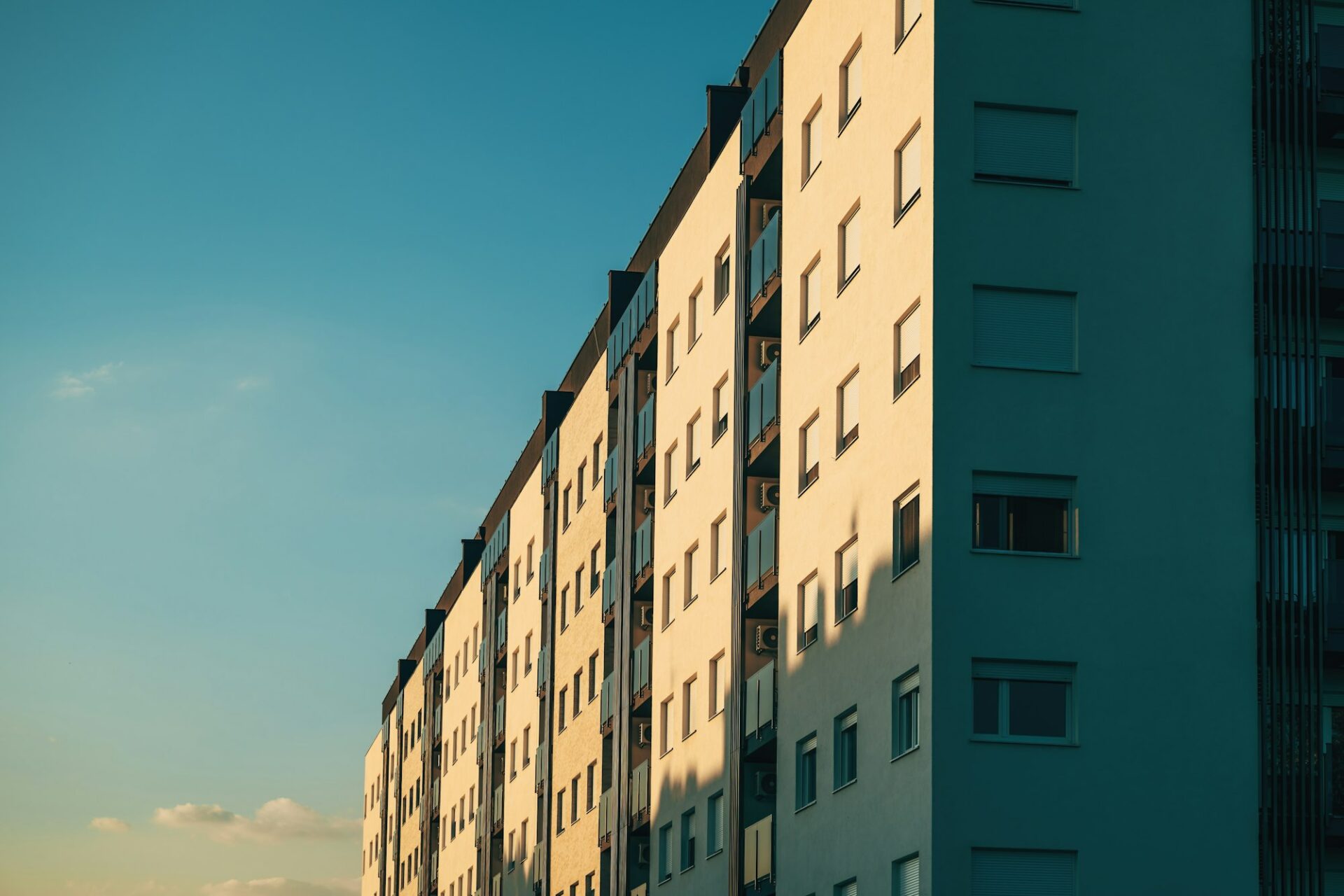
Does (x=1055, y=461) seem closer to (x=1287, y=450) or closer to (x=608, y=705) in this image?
(x=1287, y=450)

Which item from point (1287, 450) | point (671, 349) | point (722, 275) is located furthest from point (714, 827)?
point (1287, 450)

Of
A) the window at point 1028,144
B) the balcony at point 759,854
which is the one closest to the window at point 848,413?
the window at point 1028,144

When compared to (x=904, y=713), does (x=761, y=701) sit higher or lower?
higher

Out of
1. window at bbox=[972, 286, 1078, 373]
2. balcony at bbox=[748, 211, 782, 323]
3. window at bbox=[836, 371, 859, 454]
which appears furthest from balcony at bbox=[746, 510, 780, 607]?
window at bbox=[972, 286, 1078, 373]

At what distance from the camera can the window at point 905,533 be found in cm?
3497

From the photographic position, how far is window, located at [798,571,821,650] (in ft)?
132

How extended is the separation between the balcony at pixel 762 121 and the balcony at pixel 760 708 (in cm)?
1149

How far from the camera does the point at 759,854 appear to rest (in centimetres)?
4244

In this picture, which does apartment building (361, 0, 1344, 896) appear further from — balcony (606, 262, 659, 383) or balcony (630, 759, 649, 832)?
balcony (606, 262, 659, 383)

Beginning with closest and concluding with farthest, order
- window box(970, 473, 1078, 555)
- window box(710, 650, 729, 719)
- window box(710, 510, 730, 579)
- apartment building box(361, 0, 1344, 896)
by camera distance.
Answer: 1. apartment building box(361, 0, 1344, 896)
2. window box(970, 473, 1078, 555)
3. window box(710, 650, 729, 719)
4. window box(710, 510, 730, 579)

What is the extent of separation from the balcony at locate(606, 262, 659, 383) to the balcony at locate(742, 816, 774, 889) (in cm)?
1765

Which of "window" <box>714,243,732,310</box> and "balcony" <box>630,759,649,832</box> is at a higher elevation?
"window" <box>714,243,732,310</box>

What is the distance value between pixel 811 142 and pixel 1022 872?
56.5 ft

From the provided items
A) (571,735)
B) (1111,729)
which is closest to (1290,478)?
(1111,729)
